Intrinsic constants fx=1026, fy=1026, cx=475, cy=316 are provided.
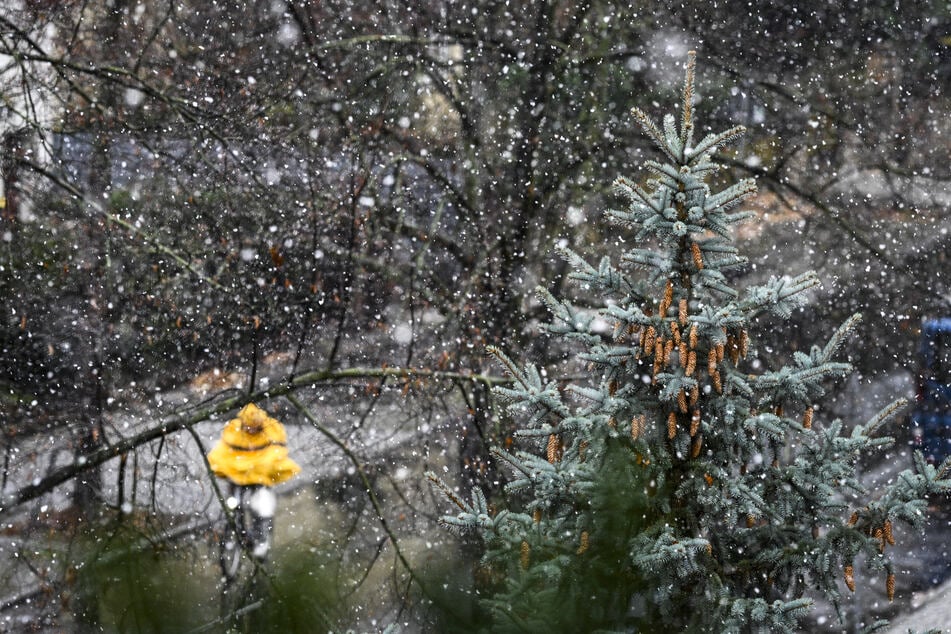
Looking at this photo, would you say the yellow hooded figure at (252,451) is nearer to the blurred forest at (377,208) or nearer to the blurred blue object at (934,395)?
the blurred forest at (377,208)

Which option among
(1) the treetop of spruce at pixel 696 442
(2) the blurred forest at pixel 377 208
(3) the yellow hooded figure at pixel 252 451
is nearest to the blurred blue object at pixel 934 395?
(2) the blurred forest at pixel 377 208

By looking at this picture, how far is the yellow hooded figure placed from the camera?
8266 mm

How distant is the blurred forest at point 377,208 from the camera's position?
8.86 m

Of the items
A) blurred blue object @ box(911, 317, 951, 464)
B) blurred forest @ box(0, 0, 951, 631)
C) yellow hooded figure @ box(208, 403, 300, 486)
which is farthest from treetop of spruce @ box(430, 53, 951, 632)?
blurred blue object @ box(911, 317, 951, 464)

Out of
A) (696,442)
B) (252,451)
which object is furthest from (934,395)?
(696,442)

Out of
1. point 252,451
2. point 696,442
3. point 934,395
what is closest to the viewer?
point 696,442

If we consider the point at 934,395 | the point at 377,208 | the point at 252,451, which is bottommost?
the point at 934,395

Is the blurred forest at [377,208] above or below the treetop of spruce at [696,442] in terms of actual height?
above

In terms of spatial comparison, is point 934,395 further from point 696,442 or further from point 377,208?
point 696,442

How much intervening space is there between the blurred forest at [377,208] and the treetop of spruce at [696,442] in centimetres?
573

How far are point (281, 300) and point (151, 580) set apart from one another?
336 inches

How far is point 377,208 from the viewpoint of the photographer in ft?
31.4

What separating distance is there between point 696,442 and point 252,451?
636 cm

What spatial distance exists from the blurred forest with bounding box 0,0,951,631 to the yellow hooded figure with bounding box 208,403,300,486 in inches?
12.2
